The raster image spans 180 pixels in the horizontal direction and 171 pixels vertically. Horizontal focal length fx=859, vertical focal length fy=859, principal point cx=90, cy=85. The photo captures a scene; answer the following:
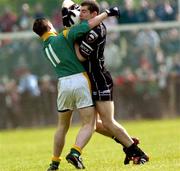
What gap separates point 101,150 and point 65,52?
401 centimetres

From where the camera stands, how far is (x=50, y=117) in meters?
24.7

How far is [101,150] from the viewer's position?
14.6m

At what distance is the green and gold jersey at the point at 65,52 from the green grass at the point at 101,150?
1.28m

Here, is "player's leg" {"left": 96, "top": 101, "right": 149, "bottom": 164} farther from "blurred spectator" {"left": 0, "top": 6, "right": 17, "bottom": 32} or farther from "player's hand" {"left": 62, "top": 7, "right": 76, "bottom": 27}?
"blurred spectator" {"left": 0, "top": 6, "right": 17, "bottom": 32}

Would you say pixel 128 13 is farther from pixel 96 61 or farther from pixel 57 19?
pixel 96 61

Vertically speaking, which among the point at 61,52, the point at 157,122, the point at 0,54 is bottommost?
the point at 157,122

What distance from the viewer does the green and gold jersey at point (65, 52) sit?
10.9 m

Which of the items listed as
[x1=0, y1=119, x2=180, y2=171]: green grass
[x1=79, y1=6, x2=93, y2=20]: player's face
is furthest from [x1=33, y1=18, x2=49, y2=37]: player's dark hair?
[x1=0, y1=119, x2=180, y2=171]: green grass

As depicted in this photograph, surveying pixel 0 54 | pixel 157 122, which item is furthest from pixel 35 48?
pixel 157 122

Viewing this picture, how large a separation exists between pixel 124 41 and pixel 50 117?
3207 mm

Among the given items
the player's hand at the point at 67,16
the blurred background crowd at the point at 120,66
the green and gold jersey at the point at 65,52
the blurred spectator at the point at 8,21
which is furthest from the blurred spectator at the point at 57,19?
the green and gold jersey at the point at 65,52

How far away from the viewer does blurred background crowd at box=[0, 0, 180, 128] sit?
24766 millimetres

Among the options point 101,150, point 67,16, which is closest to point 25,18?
point 101,150

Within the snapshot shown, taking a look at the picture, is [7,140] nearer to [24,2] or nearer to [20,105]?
[20,105]
